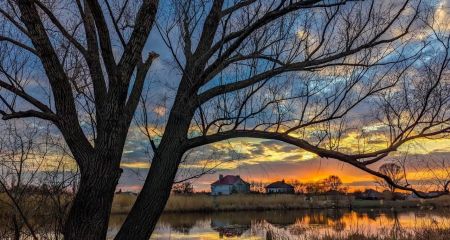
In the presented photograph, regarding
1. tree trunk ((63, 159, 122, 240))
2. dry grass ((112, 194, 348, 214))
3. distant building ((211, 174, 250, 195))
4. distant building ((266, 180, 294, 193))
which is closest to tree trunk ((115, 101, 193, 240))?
tree trunk ((63, 159, 122, 240))

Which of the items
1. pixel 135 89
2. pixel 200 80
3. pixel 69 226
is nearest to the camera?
pixel 69 226

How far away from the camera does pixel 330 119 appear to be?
5969mm

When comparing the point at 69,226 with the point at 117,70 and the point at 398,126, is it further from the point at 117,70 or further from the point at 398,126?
the point at 398,126

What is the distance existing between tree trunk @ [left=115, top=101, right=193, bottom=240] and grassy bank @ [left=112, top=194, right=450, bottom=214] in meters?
21.2

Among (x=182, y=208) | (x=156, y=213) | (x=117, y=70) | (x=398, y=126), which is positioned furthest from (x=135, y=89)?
(x=182, y=208)

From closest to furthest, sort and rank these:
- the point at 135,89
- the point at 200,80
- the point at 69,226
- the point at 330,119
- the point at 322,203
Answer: the point at 69,226 → the point at 200,80 → the point at 135,89 → the point at 330,119 → the point at 322,203

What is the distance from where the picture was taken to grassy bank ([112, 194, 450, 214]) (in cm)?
2630

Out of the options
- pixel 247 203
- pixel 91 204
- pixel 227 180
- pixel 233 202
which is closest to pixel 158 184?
pixel 91 204

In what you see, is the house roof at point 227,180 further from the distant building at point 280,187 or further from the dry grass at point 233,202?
the dry grass at point 233,202

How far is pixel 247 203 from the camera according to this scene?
118 feet

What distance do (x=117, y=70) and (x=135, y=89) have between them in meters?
0.86

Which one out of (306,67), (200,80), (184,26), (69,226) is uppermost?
(184,26)

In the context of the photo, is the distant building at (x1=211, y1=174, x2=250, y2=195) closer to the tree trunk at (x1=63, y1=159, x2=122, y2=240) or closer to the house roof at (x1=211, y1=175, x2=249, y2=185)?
the house roof at (x1=211, y1=175, x2=249, y2=185)

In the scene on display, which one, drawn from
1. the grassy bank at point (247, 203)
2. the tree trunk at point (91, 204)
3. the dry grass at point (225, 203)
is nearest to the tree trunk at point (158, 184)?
the tree trunk at point (91, 204)
